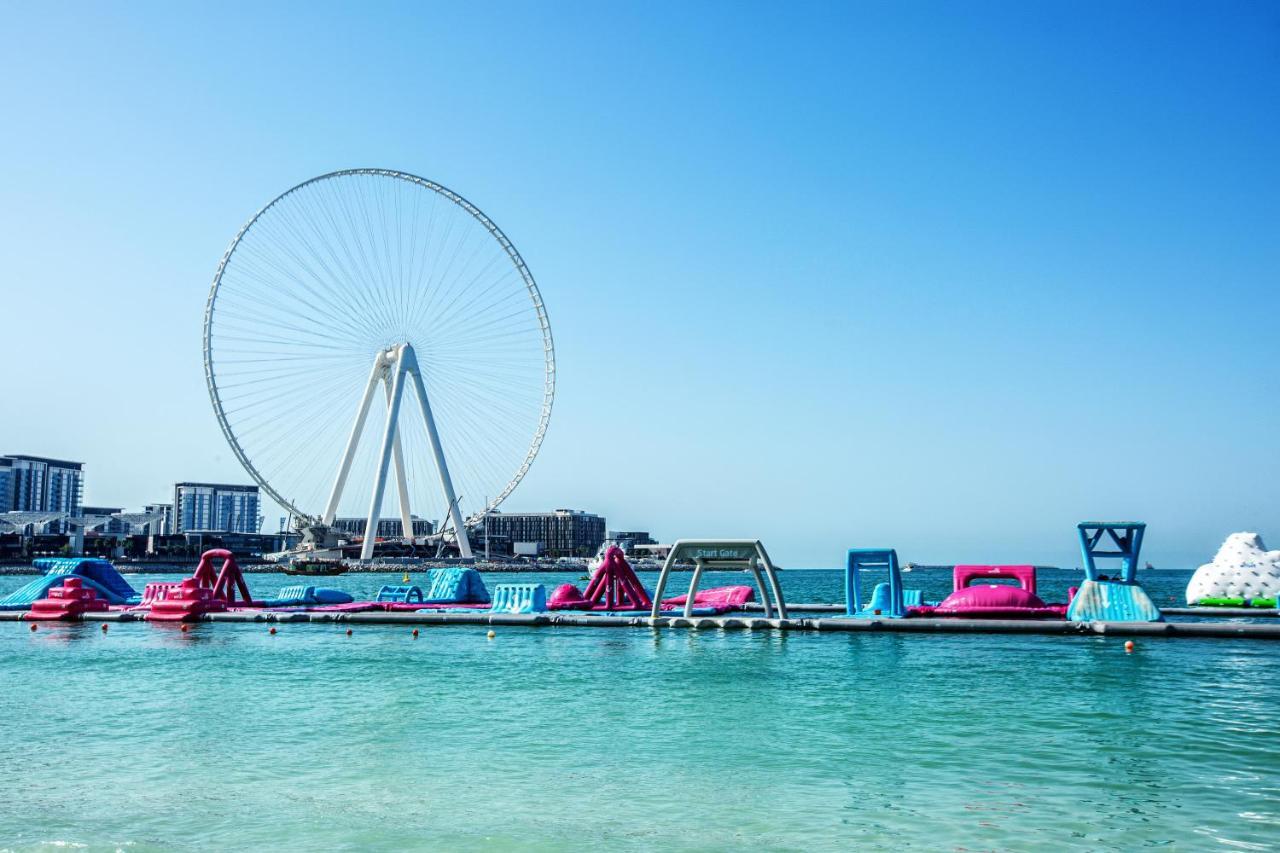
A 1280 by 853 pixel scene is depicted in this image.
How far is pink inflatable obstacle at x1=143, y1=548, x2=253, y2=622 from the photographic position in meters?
51.7

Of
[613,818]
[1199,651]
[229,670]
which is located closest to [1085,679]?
[1199,651]

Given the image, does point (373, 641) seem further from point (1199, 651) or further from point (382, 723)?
point (1199, 651)

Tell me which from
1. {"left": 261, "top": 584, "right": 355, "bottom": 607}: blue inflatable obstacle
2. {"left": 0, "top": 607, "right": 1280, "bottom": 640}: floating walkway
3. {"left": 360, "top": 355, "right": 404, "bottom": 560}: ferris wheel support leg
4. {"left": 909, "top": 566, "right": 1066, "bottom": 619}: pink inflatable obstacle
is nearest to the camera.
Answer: {"left": 0, "top": 607, "right": 1280, "bottom": 640}: floating walkway

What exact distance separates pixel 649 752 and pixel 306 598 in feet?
148

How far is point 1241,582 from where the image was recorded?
7138 centimetres

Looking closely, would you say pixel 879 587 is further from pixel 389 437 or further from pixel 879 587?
pixel 389 437

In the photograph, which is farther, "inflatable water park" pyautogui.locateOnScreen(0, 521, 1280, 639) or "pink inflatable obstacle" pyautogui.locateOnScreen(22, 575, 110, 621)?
"pink inflatable obstacle" pyautogui.locateOnScreen(22, 575, 110, 621)

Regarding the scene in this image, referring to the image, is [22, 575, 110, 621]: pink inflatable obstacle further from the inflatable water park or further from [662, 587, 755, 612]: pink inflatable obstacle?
[662, 587, 755, 612]: pink inflatable obstacle

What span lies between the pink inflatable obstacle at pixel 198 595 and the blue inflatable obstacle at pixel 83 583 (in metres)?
4.72

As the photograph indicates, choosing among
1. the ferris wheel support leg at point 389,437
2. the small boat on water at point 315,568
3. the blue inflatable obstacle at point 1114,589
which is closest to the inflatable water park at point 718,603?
the blue inflatable obstacle at point 1114,589

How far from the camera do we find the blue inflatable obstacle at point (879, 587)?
46.0m

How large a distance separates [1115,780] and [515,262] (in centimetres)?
8820

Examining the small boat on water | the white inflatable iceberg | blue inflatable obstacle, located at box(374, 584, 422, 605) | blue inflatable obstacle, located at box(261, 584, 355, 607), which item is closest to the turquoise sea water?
blue inflatable obstacle, located at box(374, 584, 422, 605)

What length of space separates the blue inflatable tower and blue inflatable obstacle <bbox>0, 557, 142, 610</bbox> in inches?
1540
